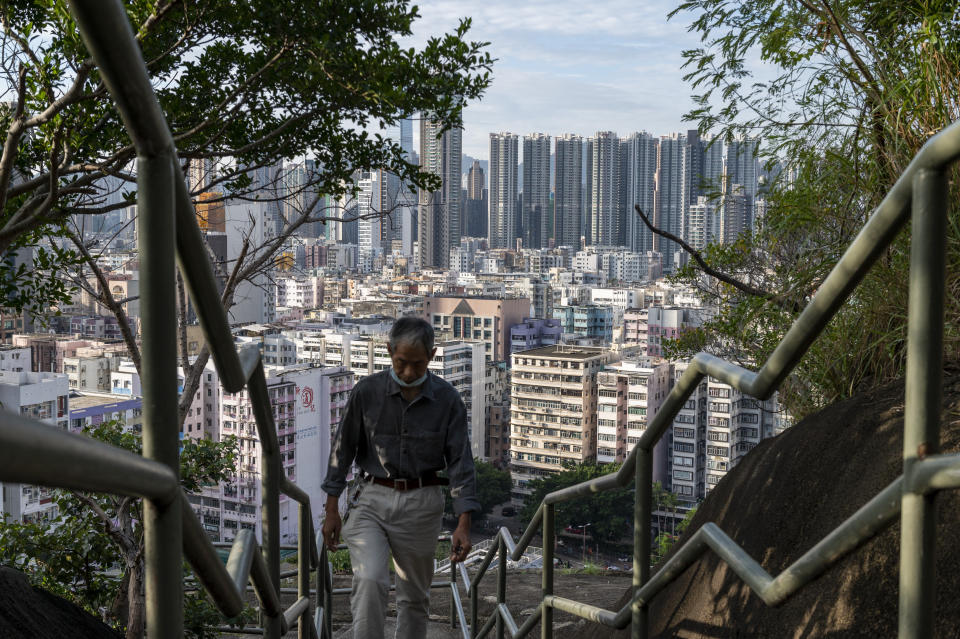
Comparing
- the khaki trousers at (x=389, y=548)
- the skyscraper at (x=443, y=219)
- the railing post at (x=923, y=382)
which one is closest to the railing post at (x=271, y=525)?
the railing post at (x=923, y=382)

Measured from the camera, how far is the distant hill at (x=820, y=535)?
1437 millimetres

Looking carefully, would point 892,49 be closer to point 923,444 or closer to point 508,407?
point 923,444

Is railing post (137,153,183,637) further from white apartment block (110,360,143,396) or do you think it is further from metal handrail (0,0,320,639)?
white apartment block (110,360,143,396)

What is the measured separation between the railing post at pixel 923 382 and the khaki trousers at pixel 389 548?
68.9 inches

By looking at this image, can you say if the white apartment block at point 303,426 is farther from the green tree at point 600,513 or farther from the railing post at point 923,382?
the railing post at point 923,382

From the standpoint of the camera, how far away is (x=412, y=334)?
248cm

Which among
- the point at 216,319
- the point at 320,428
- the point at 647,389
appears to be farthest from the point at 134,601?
the point at 647,389

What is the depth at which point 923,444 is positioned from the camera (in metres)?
0.84

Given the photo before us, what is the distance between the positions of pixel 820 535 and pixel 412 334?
3.91ft

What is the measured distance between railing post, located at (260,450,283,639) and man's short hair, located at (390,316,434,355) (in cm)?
101

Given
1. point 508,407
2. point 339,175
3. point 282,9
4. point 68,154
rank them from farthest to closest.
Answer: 1. point 508,407
2. point 339,175
3. point 282,9
4. point 68,154

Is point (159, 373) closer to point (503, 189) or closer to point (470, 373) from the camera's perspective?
point (470, 373)

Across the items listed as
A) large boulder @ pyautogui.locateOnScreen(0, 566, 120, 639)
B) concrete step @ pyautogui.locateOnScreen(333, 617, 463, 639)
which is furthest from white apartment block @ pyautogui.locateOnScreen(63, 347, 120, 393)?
large boulder @ pyautogui.locateOnScreen(0, 566, 120, 639)

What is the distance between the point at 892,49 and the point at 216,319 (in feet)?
7.66
